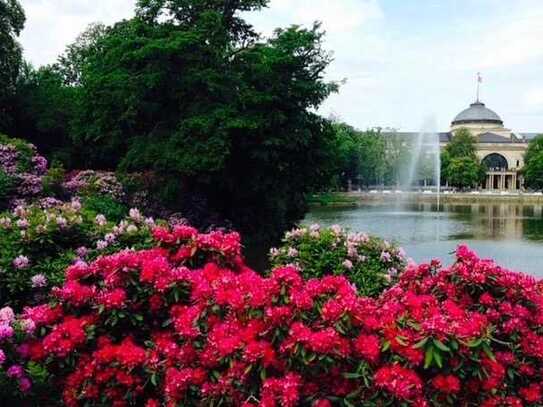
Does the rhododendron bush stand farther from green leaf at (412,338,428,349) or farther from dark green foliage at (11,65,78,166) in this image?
dark green foliage at (11,65,78,166)

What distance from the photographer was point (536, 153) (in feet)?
247

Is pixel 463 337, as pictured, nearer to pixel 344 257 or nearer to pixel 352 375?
pixel 352 375

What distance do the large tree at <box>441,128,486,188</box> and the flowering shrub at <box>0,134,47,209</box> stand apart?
67.6m

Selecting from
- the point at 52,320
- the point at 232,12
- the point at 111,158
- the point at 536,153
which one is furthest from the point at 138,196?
the point at 536,153

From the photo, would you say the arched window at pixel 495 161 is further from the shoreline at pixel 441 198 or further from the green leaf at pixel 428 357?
the green leaf at pixel 428 357

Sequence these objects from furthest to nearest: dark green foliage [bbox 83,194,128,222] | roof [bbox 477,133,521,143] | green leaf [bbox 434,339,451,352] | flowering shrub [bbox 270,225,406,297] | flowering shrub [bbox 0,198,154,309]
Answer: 1. roof [bbox 477,133,521,143]
2. dark green foliage [bbox 83,194,128,222]
3. flowering shrub [bbox 270,225,406,297]
4. flowering shrub [bbox 0,198,154,309]
5. green leaf [bbox 434,339,451,352]

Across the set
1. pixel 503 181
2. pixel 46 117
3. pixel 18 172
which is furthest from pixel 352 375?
pixel 503 181

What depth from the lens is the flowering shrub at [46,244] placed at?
5.98 metres

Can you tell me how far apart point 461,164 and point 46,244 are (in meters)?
72.7

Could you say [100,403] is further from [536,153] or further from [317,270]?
[536,153]

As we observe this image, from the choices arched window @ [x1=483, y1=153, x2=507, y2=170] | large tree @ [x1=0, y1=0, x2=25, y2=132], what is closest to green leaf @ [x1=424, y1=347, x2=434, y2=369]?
A: large tree @ [x1=0, y1=0, x2=25, y2=132]

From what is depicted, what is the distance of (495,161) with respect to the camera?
93.2m

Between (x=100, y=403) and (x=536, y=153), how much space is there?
7934cm

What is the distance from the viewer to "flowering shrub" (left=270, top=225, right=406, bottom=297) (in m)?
6.79
